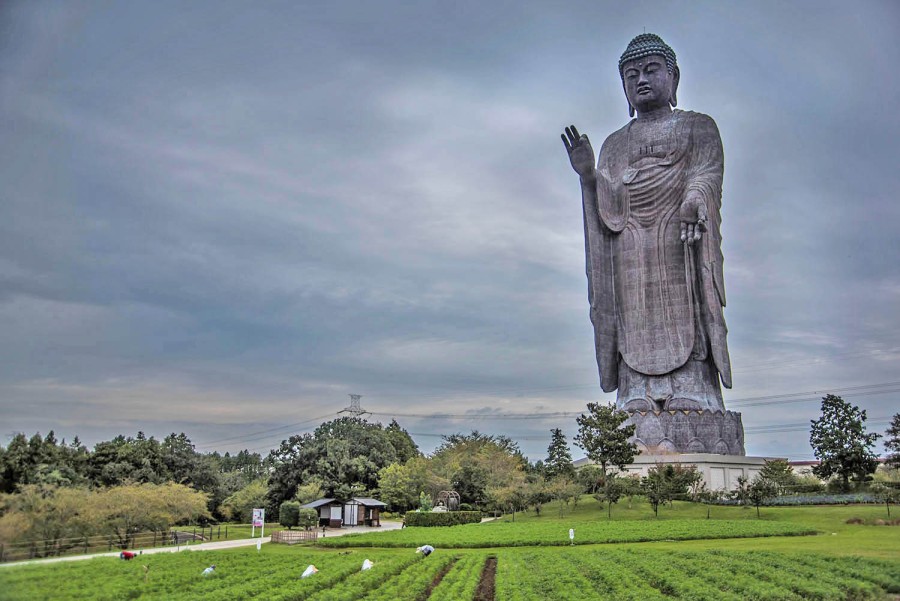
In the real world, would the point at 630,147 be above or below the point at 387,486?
above

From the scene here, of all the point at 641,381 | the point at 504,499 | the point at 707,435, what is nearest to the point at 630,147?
the point at 641,381

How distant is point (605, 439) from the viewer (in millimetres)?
40219

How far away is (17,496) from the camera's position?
12.1 m

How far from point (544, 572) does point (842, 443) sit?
36.3 meters

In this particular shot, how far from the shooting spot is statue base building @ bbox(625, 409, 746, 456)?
45719 millimetres

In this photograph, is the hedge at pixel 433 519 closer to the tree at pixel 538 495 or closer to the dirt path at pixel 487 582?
the tree at pixel 538 495

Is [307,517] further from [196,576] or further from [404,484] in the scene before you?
[196,576]

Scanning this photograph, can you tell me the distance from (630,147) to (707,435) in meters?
20.6

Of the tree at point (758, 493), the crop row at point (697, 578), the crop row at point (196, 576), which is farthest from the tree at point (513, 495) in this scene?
the crop row at point (697, 578)

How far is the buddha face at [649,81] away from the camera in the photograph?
5066 centimetres

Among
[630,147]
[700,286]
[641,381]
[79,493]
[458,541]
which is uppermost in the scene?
[630,147]

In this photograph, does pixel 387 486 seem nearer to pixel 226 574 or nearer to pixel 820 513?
pixel 820 513

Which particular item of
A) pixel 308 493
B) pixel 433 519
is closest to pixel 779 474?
pixel 433 519

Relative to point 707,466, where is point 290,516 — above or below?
below
